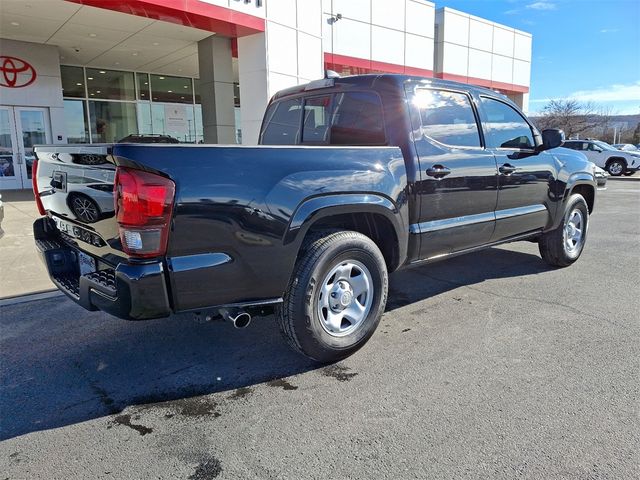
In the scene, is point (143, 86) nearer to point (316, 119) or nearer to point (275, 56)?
point (275, 56)

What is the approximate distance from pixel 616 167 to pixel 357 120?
2526 centimetres

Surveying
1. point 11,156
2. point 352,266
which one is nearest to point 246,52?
point 11,156

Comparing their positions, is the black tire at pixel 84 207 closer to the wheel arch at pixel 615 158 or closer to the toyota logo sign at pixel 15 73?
the toyota logo sign at pixel 15 73

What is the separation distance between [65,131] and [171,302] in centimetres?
1626

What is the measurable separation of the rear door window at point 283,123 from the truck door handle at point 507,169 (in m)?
1.97

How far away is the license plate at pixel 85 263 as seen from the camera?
10.3ft

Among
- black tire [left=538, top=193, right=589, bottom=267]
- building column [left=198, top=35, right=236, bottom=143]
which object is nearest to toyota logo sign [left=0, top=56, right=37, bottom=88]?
building column [left=198, top=35, right=236, bottom=143]

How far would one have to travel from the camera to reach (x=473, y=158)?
4258 millimetres

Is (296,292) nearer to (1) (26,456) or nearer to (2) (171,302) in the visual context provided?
(2) (171,302)

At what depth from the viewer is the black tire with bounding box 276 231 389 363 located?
3145mm

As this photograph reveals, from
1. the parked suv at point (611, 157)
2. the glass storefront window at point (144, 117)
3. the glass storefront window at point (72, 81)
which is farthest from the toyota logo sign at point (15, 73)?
the parked suv at point (611, 157)

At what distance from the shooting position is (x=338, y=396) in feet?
9.80

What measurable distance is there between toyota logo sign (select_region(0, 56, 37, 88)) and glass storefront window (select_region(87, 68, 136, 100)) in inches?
105

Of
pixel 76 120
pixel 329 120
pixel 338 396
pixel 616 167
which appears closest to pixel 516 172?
pixel 329 120
